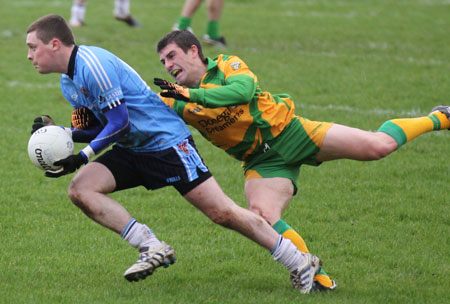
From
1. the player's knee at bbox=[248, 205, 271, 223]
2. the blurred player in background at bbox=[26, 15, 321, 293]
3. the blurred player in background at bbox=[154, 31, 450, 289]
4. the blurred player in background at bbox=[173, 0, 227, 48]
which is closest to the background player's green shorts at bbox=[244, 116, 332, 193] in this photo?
the blurred player in background at bbox=[154, 31, 450, 289]

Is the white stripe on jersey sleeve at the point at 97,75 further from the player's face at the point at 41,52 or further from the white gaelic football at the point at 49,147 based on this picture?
the white gaelic football at the point at 49,147

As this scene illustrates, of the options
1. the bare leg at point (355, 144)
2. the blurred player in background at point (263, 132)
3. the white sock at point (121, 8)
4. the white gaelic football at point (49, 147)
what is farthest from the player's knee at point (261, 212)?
the white sock at point (121, 8)

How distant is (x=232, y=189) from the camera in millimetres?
7520

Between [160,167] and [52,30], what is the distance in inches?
43.6

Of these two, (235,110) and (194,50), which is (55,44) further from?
(235,110)

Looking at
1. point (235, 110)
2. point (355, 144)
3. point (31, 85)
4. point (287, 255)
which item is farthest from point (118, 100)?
point (31, 85)

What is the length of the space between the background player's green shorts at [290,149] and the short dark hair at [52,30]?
1.58m

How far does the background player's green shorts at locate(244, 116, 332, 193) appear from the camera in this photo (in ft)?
17.6

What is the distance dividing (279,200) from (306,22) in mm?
11152

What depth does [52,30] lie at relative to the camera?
475 centimetres

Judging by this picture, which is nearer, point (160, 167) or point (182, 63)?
point (160, 167)

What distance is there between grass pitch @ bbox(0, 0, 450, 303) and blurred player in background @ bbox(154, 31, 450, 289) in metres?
0.59

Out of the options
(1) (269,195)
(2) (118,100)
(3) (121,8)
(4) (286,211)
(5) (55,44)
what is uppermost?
(5) (55,44)

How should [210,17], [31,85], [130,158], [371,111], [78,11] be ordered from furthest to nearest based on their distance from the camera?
[78,11]
[210,17]
[31,85]
[371,111]
[130,158]
